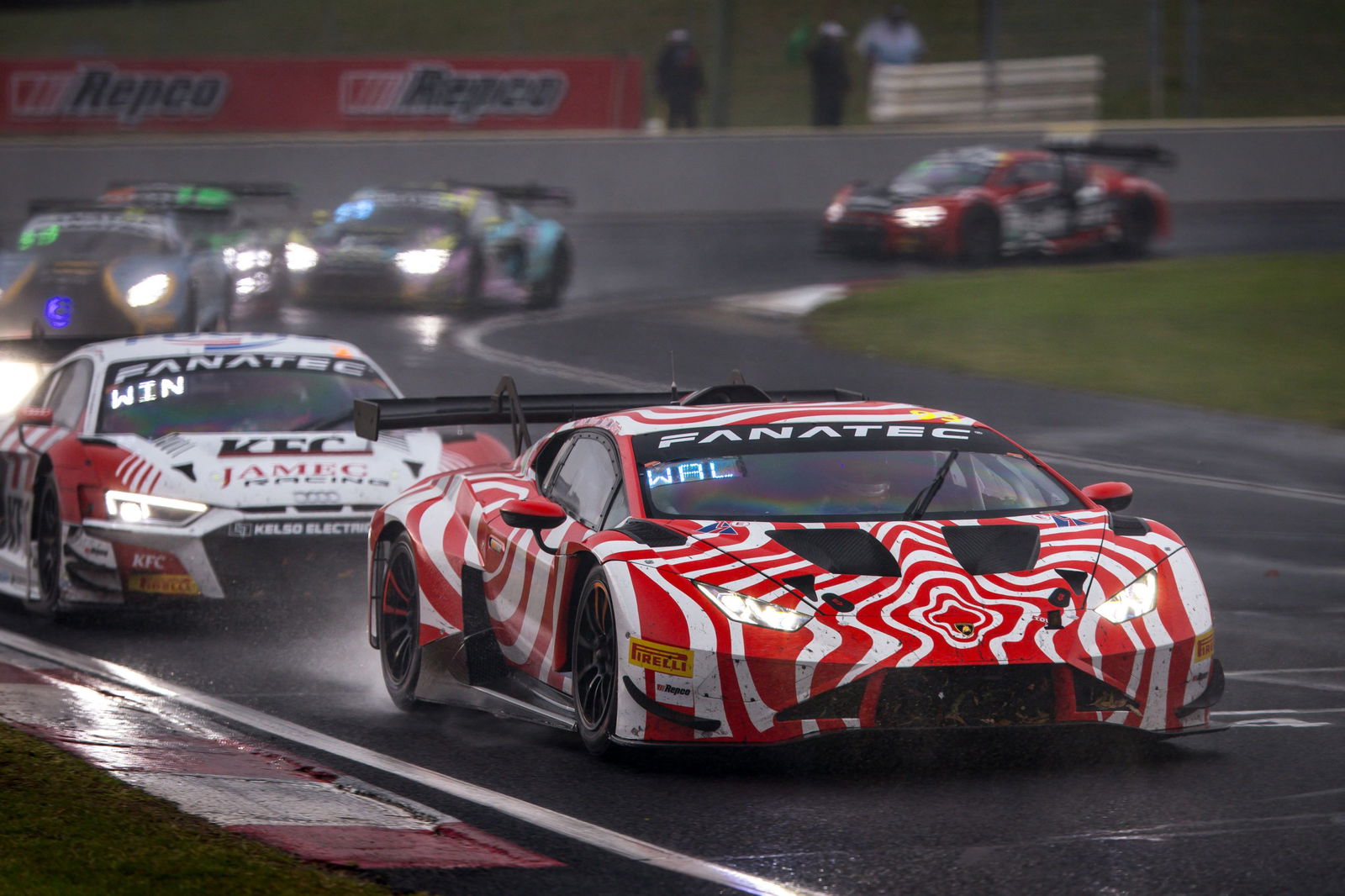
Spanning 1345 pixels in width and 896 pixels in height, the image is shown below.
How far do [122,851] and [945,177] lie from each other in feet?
72.6

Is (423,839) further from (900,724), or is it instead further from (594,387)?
(594,387)

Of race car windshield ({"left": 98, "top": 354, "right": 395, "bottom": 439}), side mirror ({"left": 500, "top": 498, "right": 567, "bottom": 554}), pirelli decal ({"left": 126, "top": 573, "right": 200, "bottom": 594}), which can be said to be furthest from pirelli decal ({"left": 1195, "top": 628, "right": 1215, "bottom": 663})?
race car windshield ({"left": 98, "top": 354, "right": 395, "bottom": 439})

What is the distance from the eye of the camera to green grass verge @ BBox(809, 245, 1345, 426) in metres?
18.2

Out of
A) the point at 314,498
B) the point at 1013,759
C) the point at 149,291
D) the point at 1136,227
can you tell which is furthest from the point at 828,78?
the point at 1013,759

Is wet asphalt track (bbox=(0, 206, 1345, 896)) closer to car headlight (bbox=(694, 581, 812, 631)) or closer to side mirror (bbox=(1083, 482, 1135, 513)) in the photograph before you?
car headlight (bbox=(694, 581, 812, 631))

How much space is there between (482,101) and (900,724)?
2899 centimetres

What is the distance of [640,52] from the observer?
3922cm

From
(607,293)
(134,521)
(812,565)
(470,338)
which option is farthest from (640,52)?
(812,565)

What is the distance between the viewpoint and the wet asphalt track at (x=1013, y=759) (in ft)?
17.9

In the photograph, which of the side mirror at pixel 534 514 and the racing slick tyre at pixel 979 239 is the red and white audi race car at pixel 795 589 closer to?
the side mirror at pixel 534 514

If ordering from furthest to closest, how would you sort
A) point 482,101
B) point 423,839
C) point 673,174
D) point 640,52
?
point 640,52 < point 482,101 < point 673,174 < point 423,839

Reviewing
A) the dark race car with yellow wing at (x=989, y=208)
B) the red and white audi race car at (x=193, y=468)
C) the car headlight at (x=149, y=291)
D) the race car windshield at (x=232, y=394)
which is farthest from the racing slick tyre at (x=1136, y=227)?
the race car windshield at (x=232, y=394)

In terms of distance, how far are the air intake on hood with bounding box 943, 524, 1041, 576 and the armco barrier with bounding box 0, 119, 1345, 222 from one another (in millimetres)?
24998

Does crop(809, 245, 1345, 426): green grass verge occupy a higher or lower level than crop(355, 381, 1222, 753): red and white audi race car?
lower
